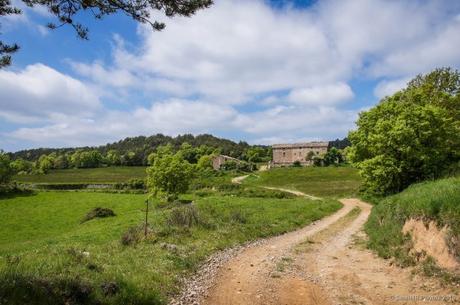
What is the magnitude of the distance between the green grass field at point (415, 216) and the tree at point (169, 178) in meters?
40.5

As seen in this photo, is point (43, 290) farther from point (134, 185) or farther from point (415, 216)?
point (134, 185)

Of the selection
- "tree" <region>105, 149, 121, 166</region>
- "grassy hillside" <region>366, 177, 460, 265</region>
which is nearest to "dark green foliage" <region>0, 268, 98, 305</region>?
"grassy hillside" <region>366, 177, 460, 265</region>

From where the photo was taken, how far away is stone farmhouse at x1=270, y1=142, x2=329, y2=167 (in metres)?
133

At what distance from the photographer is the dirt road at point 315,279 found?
397 inches

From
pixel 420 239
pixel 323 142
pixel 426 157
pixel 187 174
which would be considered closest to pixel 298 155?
pixel 323 142

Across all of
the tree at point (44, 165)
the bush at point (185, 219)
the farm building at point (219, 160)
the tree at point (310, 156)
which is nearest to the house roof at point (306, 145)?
the tree at point (310, 156)

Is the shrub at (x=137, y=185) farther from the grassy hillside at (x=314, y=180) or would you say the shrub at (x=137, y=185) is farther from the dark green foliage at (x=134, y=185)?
the grassy hillside at (x=314, y=180)

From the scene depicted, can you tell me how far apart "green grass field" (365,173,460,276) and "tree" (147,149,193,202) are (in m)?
40.5

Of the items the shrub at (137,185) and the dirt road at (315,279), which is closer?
the dirt road at (315,279)

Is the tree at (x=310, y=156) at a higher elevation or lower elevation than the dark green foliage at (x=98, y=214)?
higher

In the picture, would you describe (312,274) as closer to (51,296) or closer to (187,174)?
(51,296)

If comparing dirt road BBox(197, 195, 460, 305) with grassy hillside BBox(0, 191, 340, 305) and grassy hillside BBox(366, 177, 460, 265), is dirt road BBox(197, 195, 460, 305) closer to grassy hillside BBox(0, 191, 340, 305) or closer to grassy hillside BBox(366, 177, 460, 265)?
grassy hillside BBox(366, 177, 460, 265)

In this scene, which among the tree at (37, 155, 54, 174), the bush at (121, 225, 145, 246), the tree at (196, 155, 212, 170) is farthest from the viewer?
the tree at (37, 155, 54, 174)

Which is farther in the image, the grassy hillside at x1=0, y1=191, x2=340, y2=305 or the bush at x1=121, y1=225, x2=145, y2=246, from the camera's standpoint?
the bush at x1=121, y1=225, x2=145, y2=246
